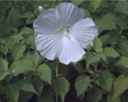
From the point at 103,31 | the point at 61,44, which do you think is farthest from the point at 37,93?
the point at 103,31

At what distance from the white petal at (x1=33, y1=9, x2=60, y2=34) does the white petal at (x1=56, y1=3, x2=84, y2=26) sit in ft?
0.06

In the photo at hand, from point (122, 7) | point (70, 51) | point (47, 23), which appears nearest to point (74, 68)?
point (70, 51)

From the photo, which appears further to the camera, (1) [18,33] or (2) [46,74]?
(1) [18,33]

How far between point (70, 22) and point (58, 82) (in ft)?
0.61

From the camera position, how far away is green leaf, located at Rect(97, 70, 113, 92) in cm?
123

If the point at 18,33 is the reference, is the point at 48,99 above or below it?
below

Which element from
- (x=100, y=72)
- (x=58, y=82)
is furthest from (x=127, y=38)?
(x=58, y=82)

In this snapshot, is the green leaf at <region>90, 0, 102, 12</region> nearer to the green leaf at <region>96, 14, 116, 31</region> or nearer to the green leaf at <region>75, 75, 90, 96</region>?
the green leaf at <region>96, 14, 116, 31</region>

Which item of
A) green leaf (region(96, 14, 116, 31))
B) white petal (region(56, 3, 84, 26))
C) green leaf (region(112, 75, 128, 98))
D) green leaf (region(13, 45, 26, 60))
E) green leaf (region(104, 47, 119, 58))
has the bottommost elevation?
green leaf (region(112, 75, 128, 98))

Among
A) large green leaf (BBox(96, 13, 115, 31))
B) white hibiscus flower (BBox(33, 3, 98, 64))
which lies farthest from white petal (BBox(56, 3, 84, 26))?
large green leaf (BBox(96, 13, 115, 31))

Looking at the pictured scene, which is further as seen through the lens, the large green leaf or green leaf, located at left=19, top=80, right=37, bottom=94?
the large green leaf

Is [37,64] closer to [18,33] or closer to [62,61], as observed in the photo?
[62,61]

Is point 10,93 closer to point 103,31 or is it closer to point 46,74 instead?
point 46,74

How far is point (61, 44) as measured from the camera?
4.12 feet
